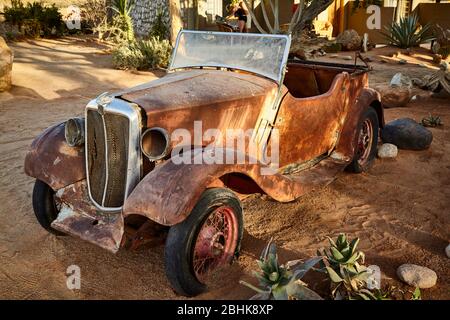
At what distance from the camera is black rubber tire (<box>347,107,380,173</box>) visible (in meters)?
4.90

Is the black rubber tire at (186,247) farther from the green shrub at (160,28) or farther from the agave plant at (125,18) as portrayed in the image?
the agave plant at (125,18)

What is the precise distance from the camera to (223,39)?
13.0ft

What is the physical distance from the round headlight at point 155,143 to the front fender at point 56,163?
728 mm

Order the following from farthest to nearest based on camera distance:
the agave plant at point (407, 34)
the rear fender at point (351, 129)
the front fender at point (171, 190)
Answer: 1. the agave plant at point (407, 34)
2. the rear fender at point (351, 129)
3. the front fender at point (171, 190)

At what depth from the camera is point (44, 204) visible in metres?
3.48

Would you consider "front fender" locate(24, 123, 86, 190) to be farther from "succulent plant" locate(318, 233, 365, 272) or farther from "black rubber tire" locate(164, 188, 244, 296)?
"succulent plant" locate(318, 233, 365, 272)

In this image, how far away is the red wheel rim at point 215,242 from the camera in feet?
9.55

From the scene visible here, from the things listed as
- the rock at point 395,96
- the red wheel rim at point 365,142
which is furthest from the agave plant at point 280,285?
the rock at point 395,96

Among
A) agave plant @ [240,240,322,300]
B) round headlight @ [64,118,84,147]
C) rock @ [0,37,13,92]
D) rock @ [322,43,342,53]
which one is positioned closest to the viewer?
agave plant @ [240,240,322,300]

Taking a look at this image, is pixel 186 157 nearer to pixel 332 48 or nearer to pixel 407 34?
pixel 332 48

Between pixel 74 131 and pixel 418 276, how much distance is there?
274cm

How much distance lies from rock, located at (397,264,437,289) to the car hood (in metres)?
1.75

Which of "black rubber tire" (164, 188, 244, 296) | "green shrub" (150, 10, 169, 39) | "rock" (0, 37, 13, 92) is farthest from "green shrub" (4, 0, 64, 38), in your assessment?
"black rubber tire" (164, 188, 244, 296)

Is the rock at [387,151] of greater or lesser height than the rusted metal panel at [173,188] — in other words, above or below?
below
